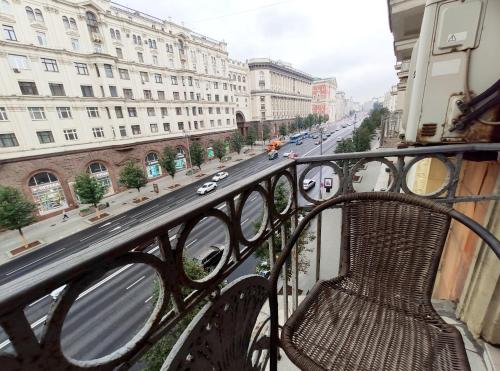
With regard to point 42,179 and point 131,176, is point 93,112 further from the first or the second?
point 42,179

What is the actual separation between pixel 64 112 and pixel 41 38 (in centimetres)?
470

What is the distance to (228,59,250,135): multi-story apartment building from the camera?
115 ft

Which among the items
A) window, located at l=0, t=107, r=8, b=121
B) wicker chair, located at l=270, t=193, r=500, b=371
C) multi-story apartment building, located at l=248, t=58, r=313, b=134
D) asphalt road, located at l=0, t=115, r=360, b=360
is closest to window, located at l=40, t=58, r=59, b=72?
window, located at l=0, t=107, r=8, b=121

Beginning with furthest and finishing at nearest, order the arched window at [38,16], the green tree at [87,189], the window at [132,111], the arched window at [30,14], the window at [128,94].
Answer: the window at [132,111]
the window at [128,94]
the green tree at [87,189]
the arched window at [38,16]
the arched window at [30,14]

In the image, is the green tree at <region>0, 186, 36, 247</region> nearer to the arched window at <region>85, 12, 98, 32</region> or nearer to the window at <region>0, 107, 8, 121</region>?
the window at <region>0, 107, 8, 121</region>

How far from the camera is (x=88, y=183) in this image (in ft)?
50.1

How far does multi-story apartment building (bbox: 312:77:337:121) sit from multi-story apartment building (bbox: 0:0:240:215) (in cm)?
6802

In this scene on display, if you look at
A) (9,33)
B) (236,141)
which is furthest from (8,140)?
(236,141)

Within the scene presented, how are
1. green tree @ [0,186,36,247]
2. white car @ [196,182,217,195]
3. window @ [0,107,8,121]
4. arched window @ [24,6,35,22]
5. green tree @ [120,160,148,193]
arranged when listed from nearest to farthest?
1. green tree @ [0,186,36,247]
2. window @ [0,107,8,121]
3. arched window @ [24,6,35,22]
4. green tree @ [120,160,148,193]
5. white car @ [196,182,217,195]

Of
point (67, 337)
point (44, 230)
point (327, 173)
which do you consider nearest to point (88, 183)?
point (44, 230)

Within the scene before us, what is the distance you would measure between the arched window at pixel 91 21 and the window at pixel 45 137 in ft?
28.4

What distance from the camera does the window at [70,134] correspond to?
54.3 ft

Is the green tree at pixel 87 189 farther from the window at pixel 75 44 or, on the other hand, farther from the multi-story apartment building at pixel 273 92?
the multi-story apartment building at pixel 273 92

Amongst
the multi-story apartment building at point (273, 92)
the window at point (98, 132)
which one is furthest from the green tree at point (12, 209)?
the multi-story apartment building at point (273, 92)
